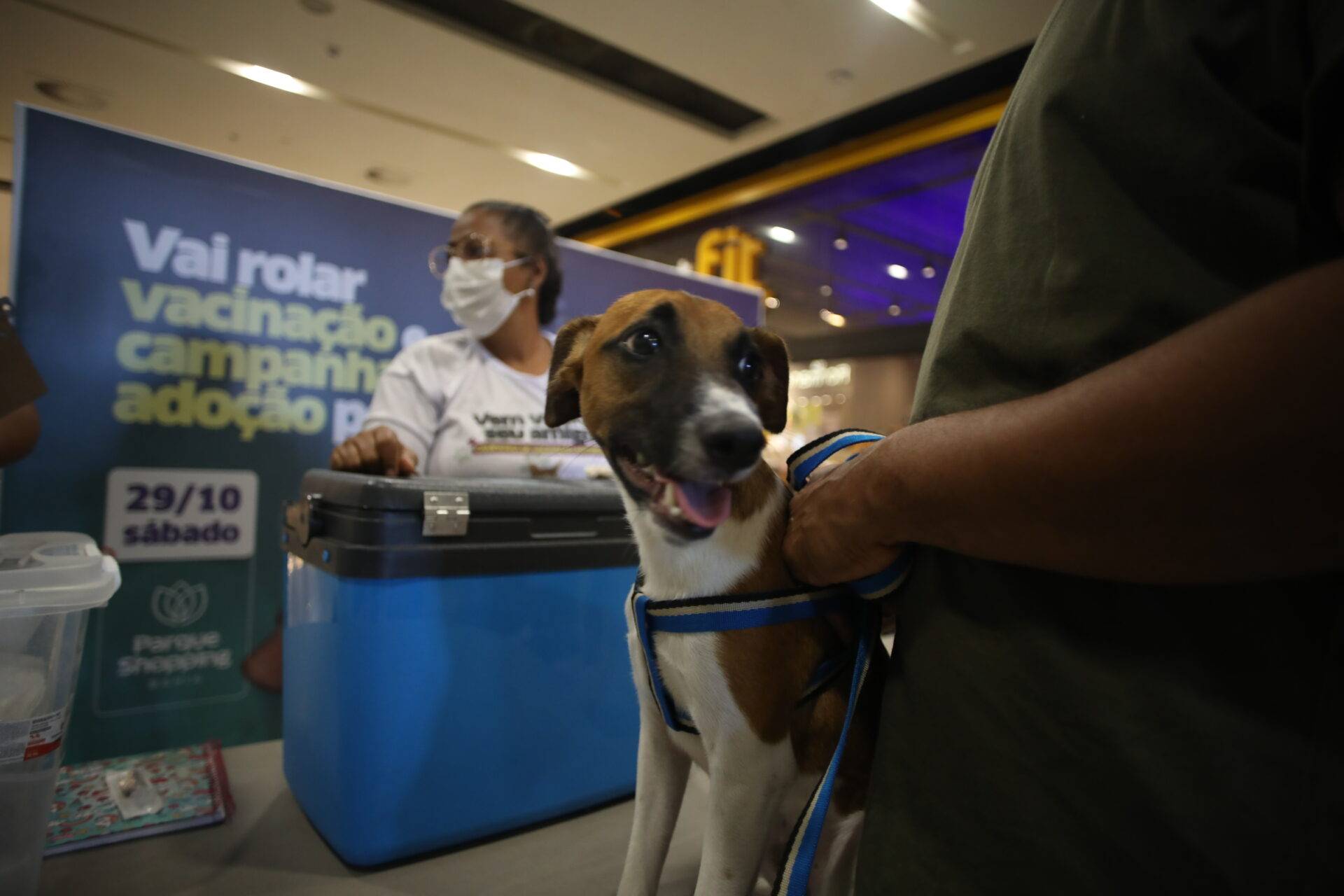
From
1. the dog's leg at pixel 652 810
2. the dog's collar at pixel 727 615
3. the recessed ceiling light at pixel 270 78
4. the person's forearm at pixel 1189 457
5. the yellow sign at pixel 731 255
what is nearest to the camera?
the person's forearm at pixel 1189 457

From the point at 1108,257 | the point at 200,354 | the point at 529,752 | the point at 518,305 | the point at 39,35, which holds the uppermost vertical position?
the point at 39,35

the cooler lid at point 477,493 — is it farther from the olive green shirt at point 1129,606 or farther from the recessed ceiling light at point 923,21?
the recessed ceiling light at point 923,21

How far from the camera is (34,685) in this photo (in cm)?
71

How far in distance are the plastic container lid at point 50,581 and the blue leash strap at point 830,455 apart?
76 cm

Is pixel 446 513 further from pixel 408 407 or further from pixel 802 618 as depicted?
pixel 408 407

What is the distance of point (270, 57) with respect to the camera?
382 cm

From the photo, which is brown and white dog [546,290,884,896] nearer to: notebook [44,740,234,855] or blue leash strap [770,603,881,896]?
blue leash strap [770,603,881,896]

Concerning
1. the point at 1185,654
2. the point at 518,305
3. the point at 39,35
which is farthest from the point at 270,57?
the point at 1185,654

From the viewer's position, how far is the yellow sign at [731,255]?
368 cm

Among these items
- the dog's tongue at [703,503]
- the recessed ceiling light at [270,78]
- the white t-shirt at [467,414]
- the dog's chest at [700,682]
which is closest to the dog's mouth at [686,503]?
the dog's tongue at [703,503]

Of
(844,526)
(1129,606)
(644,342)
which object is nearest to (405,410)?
(644,342)

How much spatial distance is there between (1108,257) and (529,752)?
999mm

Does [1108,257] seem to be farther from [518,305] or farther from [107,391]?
[107,391]

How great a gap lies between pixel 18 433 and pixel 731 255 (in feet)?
10.4
